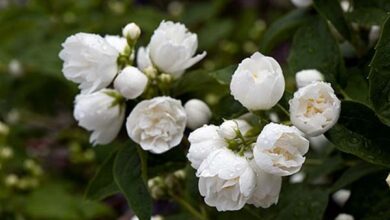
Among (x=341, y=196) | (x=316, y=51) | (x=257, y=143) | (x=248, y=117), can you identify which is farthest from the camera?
(x=341, y=196)

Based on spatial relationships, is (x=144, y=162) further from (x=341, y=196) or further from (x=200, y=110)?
(x=341, y=196)

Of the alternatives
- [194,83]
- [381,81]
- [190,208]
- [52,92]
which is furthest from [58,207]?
[381,81]

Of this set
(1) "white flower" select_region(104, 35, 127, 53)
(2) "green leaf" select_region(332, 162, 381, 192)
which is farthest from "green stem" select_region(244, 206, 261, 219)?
(1) "white flower" select_region(104, 35, 127, 53)

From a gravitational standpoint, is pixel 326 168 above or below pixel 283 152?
below

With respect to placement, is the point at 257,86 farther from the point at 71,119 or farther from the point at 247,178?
the point at 71,119

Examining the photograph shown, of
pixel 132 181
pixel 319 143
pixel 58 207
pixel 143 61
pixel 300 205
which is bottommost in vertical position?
pixel 58 207

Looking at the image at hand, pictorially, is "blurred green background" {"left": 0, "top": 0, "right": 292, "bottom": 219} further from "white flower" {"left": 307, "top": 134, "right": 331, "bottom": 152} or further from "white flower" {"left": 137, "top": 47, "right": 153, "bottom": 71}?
"white flower" {"left": 137, "top": 47, "right": 153, "bottom": 71}
